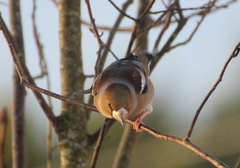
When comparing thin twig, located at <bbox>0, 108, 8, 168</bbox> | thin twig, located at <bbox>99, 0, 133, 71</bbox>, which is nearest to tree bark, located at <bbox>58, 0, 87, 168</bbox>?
thin twig, located at <bbox>99, 0, 133, 71</bbox>

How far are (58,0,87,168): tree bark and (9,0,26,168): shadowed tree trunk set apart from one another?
10.9 inches

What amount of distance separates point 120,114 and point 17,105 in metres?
0.59

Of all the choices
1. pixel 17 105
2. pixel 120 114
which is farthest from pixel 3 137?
pixel 120 114

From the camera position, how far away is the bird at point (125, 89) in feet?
9.64

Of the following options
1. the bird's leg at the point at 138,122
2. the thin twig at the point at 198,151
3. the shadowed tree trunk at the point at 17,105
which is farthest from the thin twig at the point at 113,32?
the thin twig at the point at 198,151

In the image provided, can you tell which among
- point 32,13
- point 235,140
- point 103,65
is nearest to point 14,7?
point 32,13

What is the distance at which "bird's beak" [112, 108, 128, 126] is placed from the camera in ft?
9.29

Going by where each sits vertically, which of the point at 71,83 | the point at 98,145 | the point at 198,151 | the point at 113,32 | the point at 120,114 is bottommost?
the point at 198,151

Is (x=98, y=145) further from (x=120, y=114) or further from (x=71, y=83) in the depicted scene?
(x=71, y=83)

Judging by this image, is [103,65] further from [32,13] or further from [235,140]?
[235,140]

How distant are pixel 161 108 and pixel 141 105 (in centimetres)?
395

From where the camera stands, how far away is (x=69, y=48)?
3.25m

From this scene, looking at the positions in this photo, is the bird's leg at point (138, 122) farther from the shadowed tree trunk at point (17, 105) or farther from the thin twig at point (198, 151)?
the shadowed tree trunk at point (17, 105)

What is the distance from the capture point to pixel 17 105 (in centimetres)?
289
